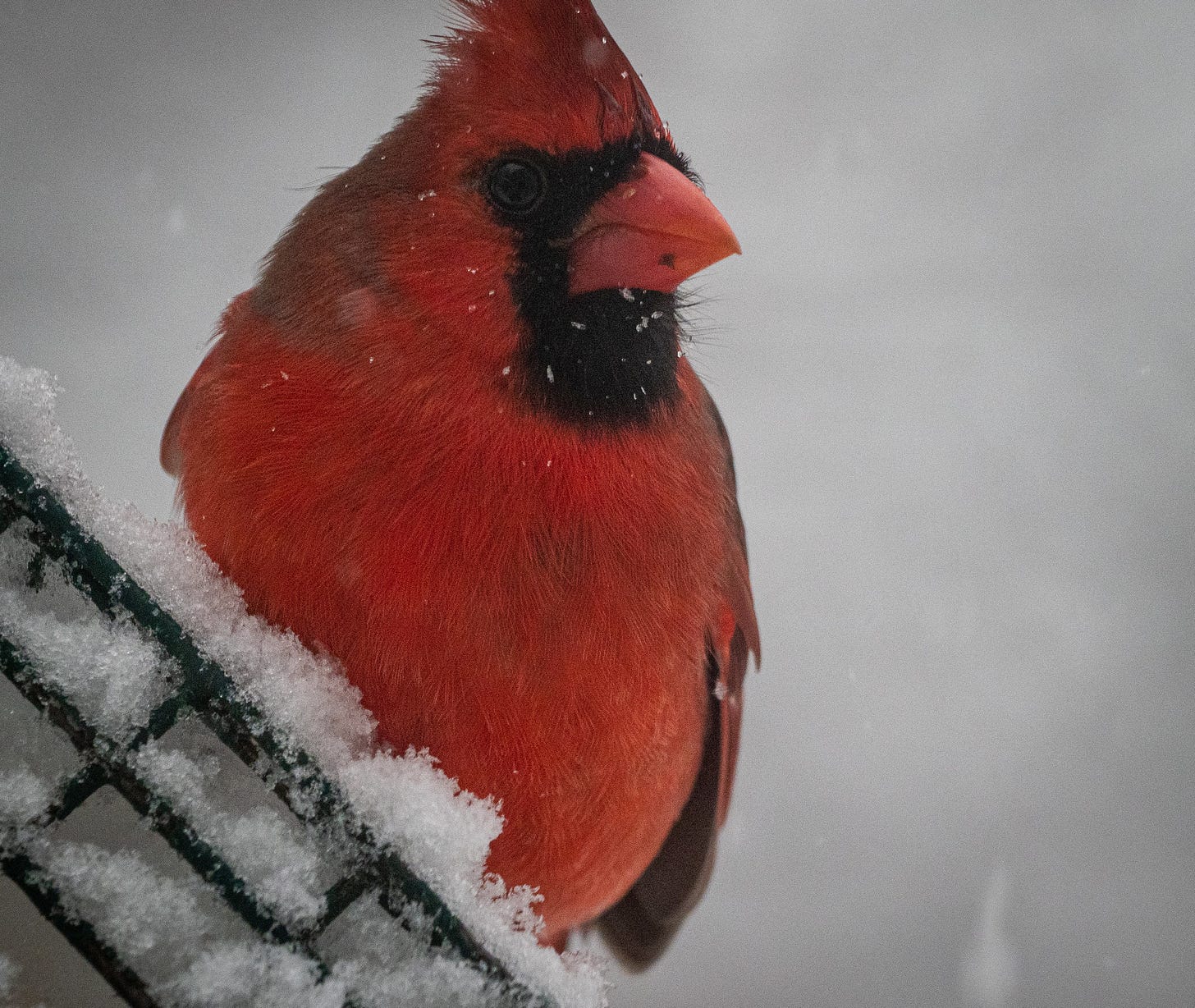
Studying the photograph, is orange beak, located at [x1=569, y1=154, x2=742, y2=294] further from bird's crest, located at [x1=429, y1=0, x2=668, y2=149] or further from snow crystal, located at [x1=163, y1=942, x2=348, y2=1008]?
snow crystal, located at [x1=163, y1=942, x2=348, y2=1008]

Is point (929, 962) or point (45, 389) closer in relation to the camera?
point (45, 389)

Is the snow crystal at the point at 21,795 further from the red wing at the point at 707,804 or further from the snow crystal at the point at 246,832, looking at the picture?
the red wing at the point at 707,804

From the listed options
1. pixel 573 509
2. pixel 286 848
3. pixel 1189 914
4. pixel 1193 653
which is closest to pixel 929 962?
pixel 1189 914

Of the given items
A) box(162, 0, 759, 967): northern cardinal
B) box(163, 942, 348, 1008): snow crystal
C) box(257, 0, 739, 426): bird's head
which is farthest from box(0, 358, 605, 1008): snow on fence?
box(257, 0, 739, 426): bird's head

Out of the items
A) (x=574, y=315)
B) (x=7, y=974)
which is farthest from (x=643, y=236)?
(x=7, y=974)

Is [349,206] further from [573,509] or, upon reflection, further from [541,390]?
[573,509]

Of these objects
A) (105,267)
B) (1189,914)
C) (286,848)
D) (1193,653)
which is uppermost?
(105,267)

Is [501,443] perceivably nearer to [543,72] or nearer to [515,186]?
[515,186]
